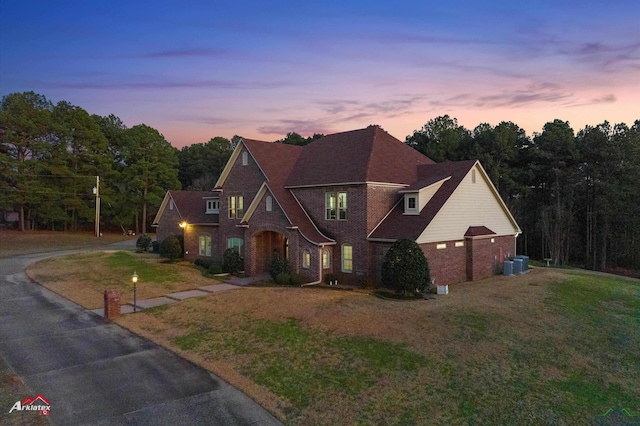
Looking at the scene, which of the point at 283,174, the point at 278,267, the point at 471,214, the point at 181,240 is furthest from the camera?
the point at 181,240

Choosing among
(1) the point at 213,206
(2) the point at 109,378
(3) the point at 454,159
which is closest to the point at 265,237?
(1) the point at 213,206

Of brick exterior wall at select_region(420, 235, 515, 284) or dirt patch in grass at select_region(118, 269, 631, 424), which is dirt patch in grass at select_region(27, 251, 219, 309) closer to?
dirt patch in grass at select_region(118, 269, 631, 424)

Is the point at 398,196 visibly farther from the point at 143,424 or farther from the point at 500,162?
the point at 500,162

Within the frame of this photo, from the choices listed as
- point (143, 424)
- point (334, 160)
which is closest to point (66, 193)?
point (334, 160)

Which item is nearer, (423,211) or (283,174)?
(423,211)

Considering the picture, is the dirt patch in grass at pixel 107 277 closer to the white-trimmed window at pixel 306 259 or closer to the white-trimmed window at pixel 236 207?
the white-trimmed window at pixel 236 207

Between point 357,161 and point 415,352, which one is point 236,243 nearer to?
point 357,161

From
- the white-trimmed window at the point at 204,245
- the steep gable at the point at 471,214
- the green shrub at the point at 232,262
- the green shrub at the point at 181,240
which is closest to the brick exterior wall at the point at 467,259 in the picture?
the steep gable at the point at 471,214
